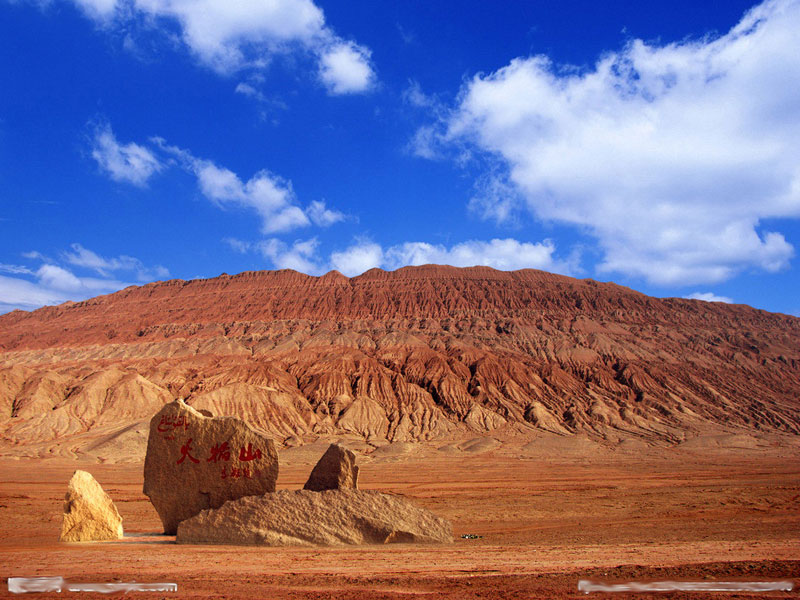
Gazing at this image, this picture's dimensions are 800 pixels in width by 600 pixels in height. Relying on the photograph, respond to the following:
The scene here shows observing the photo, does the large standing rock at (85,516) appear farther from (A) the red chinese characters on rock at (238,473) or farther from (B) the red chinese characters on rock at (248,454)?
(B) the red chinese characters on rock at (248,454)

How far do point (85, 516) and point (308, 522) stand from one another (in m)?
6.74

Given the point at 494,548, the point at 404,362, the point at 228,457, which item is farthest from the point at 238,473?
the point at 404,362

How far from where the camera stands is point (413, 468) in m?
50.9

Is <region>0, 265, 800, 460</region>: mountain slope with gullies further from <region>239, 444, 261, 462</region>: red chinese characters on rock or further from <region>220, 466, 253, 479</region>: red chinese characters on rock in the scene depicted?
<region>239, 444, 261, 462</region>: red chinese characters on rock

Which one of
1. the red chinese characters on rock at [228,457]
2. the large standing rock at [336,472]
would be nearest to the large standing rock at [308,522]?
the red chinese characters on rock at [228,457]

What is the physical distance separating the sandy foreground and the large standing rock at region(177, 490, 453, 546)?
2.20ft

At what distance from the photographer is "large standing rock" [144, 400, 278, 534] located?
610 inches

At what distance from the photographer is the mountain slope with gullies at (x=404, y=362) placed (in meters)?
69.8

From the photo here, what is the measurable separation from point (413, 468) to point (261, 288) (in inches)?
3548

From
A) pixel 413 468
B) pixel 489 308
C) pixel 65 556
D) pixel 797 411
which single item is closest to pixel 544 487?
pixel 413 468

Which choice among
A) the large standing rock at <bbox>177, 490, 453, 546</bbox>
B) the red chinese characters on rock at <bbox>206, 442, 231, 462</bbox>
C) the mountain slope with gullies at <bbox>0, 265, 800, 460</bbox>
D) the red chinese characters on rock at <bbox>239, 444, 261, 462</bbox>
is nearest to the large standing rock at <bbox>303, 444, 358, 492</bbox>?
the large standing rock at <bbox>177, 490, 453, 546</bbox>

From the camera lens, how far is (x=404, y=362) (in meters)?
88.9

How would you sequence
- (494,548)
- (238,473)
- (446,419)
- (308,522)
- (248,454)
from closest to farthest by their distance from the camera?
(494,548) < (308,522) < (238,473) < (248,454) < (446,419)

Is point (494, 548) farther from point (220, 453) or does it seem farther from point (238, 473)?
point (220, 453)
